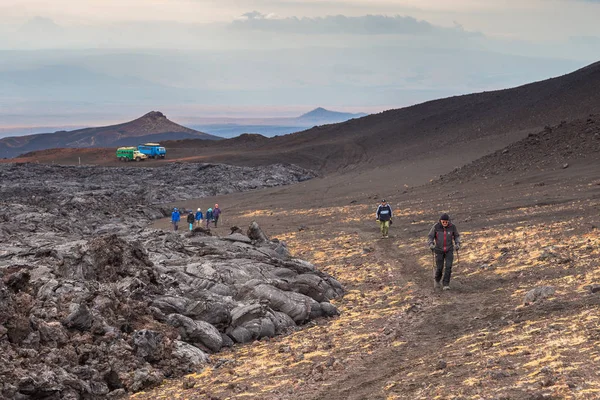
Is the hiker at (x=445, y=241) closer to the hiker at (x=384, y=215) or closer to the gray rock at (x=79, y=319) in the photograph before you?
the gray rock at (x=79, y=319)

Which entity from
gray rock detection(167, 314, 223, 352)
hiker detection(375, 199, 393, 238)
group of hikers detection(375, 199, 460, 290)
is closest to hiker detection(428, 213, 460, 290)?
group of hikers detection(375, 199, 460, 290)

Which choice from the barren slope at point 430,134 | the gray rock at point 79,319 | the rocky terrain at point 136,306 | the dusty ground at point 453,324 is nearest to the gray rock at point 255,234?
the rocky terrain at point 136,306

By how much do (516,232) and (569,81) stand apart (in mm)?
65356

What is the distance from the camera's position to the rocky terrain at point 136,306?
434 inches

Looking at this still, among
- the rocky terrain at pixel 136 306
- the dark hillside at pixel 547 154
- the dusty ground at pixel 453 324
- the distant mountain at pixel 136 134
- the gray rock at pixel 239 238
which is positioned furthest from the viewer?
the distant mountain at pixel 136 134

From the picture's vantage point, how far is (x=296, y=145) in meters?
89.4

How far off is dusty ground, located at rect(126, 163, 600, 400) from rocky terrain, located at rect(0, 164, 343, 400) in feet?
2.01

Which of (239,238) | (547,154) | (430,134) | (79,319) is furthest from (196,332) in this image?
(430,134)

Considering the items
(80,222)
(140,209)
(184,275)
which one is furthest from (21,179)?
(184,275)

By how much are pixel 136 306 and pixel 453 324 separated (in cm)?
641

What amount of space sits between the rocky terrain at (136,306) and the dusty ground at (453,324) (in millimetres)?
612

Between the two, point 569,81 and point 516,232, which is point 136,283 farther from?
point 569,81

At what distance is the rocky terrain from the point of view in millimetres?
11023

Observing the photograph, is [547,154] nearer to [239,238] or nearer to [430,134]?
[239,238]
